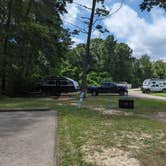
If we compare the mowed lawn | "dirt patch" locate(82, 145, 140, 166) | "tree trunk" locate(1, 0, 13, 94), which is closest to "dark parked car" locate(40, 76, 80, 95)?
"tree trunk" locate(1, 0, 13, 94)

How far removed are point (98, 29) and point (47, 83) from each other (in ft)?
25.9

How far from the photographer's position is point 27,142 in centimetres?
748

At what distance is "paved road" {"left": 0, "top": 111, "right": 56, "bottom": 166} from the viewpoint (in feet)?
19.4

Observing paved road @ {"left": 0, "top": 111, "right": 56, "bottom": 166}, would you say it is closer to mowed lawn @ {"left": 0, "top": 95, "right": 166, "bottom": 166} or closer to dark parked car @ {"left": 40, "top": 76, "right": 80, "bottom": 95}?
mowed lawn @ {"left": 0, "top": 95, "right": 166, "bottom": 166}

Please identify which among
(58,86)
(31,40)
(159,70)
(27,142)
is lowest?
(27,142)

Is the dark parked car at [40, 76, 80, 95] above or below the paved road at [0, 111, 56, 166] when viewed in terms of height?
above

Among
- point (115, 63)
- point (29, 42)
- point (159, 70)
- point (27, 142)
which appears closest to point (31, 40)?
point (29, 42)

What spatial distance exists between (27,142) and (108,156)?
217 centimetres

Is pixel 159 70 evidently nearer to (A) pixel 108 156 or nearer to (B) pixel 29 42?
(B) pixel 29 42

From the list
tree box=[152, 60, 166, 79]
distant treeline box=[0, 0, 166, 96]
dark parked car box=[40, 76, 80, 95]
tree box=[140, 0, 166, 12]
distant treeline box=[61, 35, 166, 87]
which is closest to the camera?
tree box=[140, 0, 166, 12]

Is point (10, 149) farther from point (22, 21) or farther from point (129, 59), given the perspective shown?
point (129, 59)

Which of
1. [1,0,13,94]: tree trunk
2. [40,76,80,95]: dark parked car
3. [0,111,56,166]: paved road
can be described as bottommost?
[0,111,56,166]: paved road

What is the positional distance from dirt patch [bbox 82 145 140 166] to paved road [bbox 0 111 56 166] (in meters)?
0.70

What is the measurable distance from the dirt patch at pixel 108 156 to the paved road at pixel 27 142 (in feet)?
2.30
